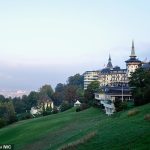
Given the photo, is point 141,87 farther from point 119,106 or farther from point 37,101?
point 37,101

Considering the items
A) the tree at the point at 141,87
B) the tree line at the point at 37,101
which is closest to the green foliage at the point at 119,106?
the tree at the point at 141,87

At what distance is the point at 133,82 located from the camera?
69.5 metres

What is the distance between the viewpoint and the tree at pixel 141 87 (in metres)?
63.2

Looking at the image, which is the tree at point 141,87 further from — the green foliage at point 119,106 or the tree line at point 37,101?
the tree line at point 37,101

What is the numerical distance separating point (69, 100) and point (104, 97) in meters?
63.9

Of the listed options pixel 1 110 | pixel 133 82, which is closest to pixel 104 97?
pixel 133 82

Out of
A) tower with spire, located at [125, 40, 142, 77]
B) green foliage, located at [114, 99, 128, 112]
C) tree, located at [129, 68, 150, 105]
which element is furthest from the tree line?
green foliage, located at [114, 99, 128, 112]

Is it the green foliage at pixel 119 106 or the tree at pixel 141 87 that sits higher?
the tree at pixel 141 87

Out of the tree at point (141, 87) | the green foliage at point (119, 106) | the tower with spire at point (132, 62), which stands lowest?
the green foliage at point (119, 106)

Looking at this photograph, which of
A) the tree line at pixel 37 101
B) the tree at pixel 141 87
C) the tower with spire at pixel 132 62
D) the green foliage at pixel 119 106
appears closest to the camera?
the tree at pixel 141 87

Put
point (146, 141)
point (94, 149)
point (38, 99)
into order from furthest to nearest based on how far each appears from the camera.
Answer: point (38, 99)
point (94, 149)
point (146, 141)

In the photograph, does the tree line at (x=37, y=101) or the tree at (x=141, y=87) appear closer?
the tree at (x=141, y=87)

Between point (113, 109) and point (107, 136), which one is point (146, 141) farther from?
point (113, 109)

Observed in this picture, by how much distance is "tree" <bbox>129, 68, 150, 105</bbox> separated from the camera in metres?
63.2
